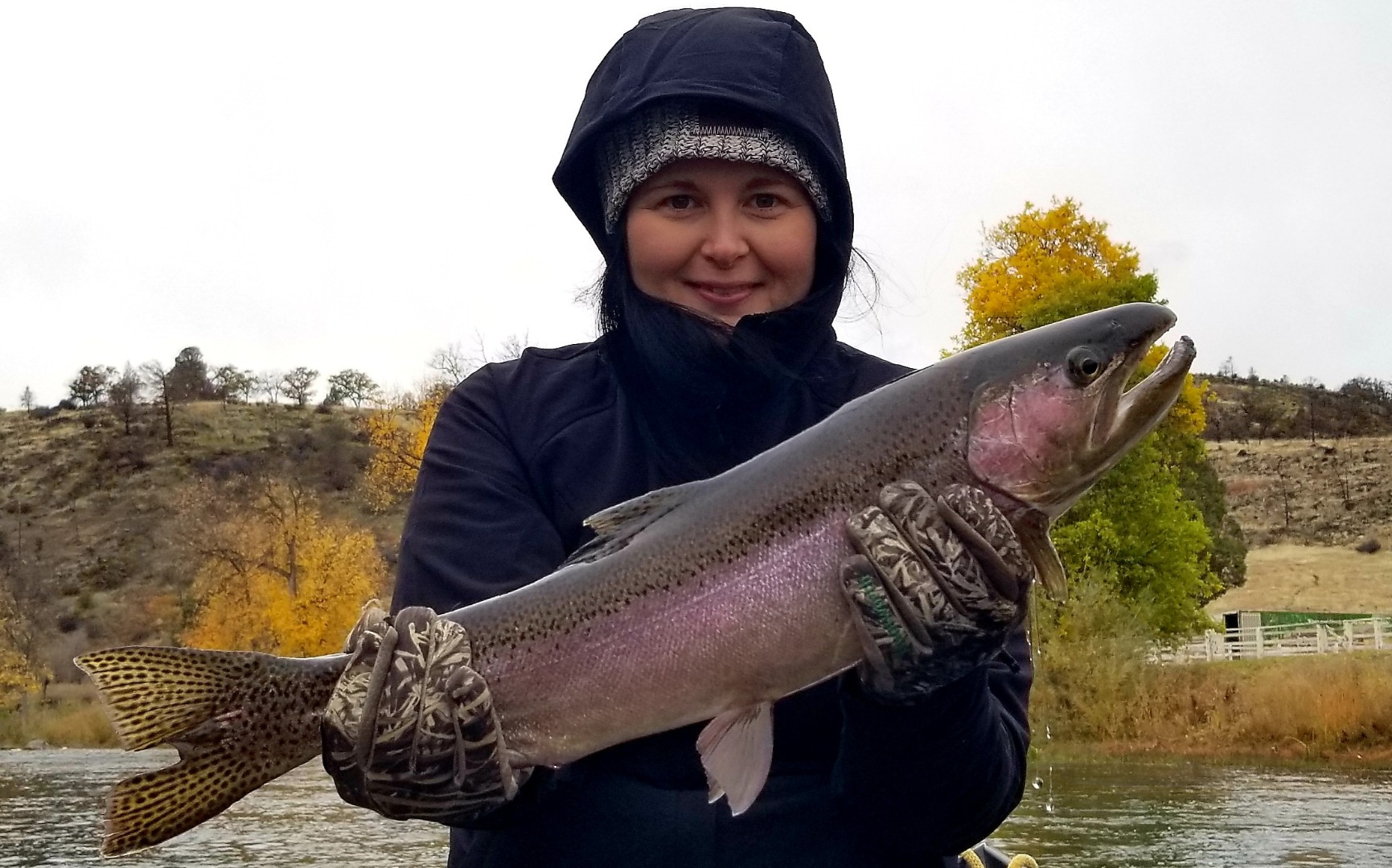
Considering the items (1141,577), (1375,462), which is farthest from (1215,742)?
(1375,462)

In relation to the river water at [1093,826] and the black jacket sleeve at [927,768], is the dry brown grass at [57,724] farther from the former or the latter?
the black jacket sleeve at [927,768]

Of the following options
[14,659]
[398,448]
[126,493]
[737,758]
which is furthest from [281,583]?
[737,758]

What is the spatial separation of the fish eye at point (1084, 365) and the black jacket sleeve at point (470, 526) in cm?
146

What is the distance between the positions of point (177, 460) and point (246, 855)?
287 ft

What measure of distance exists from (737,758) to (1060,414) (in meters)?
1.12

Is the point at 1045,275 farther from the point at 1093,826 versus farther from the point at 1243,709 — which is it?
the point at 1093,826

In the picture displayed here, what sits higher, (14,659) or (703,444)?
(703,444)

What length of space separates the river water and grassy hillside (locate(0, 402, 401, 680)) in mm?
42746

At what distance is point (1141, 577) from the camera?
30188 mm

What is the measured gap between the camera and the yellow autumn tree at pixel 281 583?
48.9 metres

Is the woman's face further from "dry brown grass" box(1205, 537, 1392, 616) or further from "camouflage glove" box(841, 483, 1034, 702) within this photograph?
"dry brown grass" box(1205, 537, 1392, 616)

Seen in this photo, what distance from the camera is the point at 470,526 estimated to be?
340 centimetres

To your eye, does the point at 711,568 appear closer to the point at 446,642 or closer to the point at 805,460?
the point at 805,460

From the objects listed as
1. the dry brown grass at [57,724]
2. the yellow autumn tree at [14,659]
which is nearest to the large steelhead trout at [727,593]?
the dry brown grass at [57,724]
